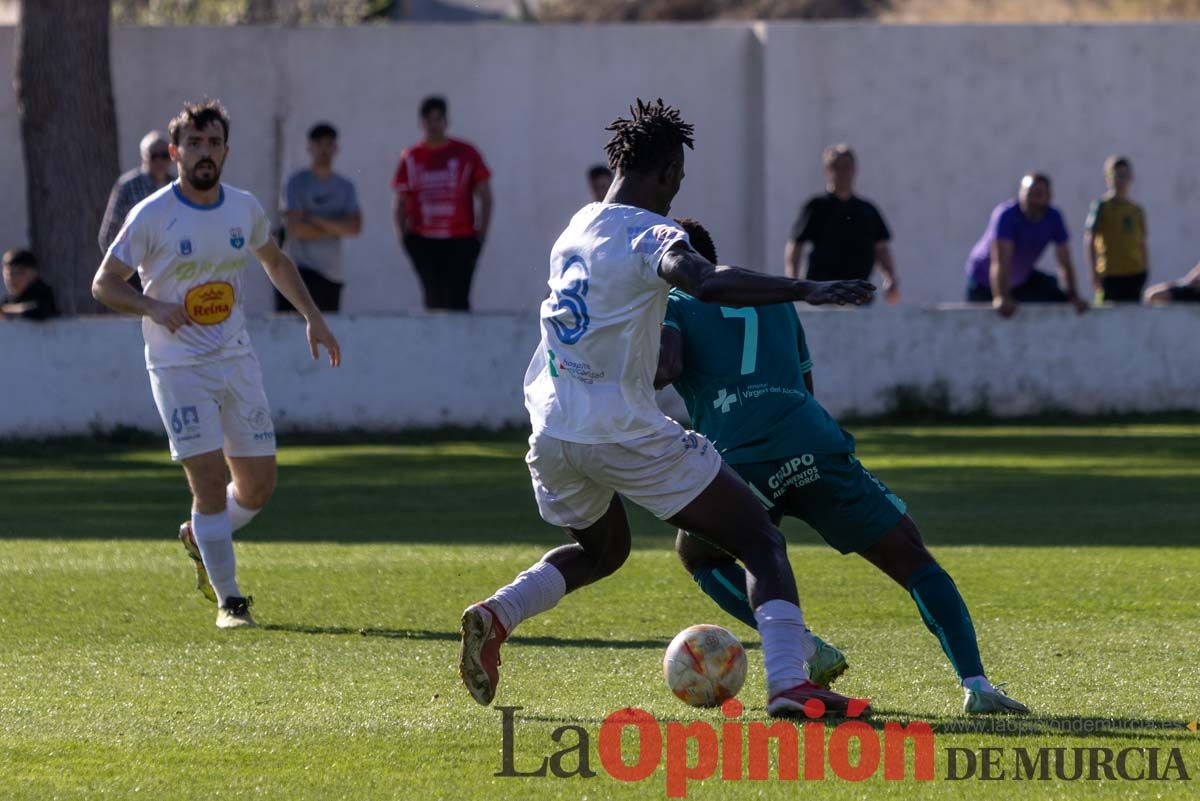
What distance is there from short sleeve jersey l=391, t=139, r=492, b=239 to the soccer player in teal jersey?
10.9 meters

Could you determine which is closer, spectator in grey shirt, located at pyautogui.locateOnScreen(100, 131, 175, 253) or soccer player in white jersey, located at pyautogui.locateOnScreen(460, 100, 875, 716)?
soccer player in white jersey, located at pyautogui.locateOnScreen(460, 100, 875, 716)

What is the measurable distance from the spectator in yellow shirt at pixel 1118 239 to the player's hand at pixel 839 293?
14.1 meters

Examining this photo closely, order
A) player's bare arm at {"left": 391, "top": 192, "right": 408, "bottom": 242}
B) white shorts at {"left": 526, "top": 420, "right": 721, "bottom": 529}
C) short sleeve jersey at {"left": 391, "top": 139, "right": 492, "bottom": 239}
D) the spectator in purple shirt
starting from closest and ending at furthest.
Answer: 1. white shorts at {"left": 526, "top": 420, "right": 721, "bottom": 529}
2. the spectator in purple shirt
3. short sleeve jersey at {"left": 391, "top": 139, "right": 492, "bottom": 239}
4. player's bare arm at {"left": 391, "top": 192, "right": 408, "bottom": 242}

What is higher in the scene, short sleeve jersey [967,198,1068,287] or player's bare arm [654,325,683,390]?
short sleeve jersey [967,198,1068,287]

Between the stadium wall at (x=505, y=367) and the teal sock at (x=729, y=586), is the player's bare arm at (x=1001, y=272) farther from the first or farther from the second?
the teal sock at (x=729, y=586)

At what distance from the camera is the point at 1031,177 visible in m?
17.4

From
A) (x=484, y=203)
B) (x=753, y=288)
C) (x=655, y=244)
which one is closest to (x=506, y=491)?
(x=484, y=203)

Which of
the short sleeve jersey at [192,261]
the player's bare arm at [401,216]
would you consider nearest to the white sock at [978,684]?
the short sleeve jersey at [192,261]

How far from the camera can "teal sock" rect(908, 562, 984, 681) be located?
6453 millimetres

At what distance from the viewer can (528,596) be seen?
6.49 meters

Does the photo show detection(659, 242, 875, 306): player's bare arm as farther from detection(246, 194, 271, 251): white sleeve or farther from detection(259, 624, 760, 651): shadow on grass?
detection(246, 194, 271, 251): white sleeve

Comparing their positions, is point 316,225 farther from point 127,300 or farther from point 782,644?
point 782,644

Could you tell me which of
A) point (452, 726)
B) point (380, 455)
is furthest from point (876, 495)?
point (380, 455)
